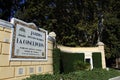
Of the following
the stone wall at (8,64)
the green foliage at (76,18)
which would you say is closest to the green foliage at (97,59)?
the green foliage at (76,18)

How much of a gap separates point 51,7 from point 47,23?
311cm

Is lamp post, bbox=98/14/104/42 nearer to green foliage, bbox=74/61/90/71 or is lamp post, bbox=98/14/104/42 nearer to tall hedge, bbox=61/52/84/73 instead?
tall hedge, bbox=61/52/84/73

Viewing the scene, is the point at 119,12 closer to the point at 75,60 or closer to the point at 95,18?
the point at 95,18

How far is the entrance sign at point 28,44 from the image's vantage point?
11348 millimetres

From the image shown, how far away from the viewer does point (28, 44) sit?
40.6ft

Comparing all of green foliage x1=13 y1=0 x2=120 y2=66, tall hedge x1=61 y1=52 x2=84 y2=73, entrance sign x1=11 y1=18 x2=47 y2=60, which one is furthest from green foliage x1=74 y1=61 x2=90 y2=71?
green foliage x1=13 y1=0 x2=120 y2=66

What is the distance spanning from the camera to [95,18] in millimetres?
36031

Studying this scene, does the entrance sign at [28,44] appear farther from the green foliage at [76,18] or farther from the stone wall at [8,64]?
the green foliage at [76,18]

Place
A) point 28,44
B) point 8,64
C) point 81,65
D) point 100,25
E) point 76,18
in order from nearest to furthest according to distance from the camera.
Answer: point 8,64 → point 28,44 → point 81,65 → point 76,18 → point 100,25

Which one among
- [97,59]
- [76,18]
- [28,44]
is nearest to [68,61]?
[97,59]

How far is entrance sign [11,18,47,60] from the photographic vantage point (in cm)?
1135

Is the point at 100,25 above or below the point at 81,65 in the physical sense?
above

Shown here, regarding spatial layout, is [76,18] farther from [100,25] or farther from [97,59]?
[97,59]

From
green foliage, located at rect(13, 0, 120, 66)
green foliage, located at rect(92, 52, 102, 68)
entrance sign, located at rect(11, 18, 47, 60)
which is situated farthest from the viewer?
green foliage, located at rect(13, 0, 120, 66)
